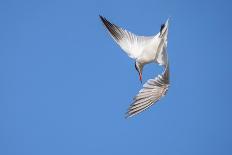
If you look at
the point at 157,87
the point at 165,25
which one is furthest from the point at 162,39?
the point at 157,87

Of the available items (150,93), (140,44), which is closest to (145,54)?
(140,44)

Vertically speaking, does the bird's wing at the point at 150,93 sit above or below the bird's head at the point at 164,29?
below

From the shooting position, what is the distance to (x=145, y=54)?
3197 millimetres

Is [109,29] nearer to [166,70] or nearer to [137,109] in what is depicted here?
[166,70]

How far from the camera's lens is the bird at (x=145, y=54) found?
2865 mm

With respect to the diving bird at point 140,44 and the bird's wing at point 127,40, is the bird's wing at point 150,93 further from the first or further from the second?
the bird's wing at point 127,40

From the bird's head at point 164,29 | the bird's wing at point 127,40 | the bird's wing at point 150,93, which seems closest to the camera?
the bird's wing at point 150,93

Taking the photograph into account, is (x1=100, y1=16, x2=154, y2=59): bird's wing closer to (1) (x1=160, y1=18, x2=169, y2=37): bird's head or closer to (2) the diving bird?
(2) the diving bird

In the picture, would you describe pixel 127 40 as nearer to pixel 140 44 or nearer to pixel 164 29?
pixel 140 44

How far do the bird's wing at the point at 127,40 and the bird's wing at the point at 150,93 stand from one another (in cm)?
31

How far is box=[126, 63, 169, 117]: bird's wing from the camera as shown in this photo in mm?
2809

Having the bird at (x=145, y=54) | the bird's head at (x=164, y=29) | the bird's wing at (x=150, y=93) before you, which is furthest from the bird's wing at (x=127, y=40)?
the bird's wing at (x=150, y=93)

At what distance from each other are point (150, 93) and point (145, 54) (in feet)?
1.22

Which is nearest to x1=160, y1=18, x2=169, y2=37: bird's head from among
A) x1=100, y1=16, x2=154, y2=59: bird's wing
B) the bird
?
the bird
